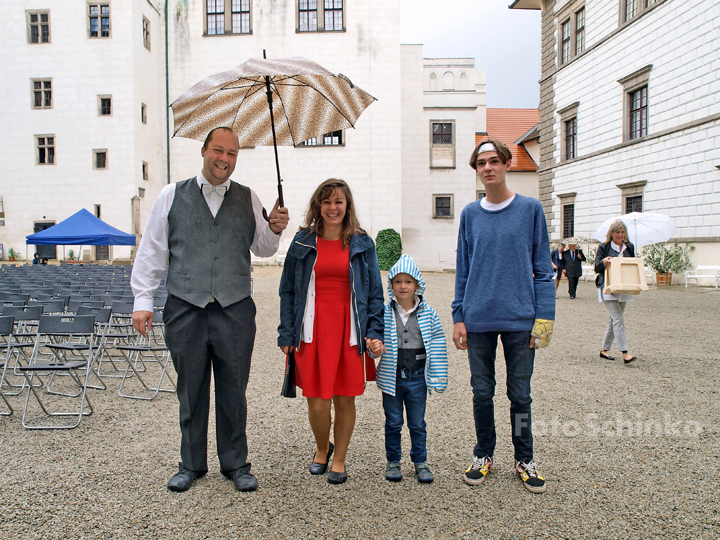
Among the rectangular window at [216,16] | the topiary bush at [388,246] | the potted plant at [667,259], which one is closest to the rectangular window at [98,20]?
the rectangular window at [216,16]

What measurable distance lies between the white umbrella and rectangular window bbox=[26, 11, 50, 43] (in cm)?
3130

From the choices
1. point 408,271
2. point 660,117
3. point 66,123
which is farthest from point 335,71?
point 408,271

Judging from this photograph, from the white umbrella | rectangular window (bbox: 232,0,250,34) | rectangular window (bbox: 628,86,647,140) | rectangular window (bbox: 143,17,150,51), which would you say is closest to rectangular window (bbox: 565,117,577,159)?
rectangular window (bbox: 628,86,647,140)

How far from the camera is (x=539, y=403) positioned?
5.34m

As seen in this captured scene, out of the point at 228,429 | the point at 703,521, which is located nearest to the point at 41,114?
the point at 228,429

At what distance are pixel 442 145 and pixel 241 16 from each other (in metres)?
13.5

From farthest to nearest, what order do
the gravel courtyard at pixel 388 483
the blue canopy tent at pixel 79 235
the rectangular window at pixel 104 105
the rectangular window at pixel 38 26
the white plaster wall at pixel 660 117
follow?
the rectangular window at pixel 38 26, the rectangular window at pixel 104 105, the blue canopy tent at pixel 79 235, the white plaster wall at pixel 660 117, the gravel courtyard at pixel 388 483

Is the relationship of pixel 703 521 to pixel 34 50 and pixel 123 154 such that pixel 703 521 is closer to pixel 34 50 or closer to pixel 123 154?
pixel 123 154

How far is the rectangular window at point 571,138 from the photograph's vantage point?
2546cm

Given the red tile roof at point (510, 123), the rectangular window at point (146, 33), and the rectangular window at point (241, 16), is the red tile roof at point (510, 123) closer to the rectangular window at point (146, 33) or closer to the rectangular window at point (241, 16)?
the rectangular window at point (241, 16)

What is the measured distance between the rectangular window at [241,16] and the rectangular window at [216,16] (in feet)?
2.05

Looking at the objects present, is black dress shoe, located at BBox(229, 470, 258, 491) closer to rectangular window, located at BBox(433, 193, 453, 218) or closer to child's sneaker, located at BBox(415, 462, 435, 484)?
child's sneaker, located at BBox(415, 462, 435, 484)

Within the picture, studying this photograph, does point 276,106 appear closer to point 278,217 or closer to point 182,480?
point 278,217

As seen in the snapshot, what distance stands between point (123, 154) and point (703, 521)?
3084 cm
